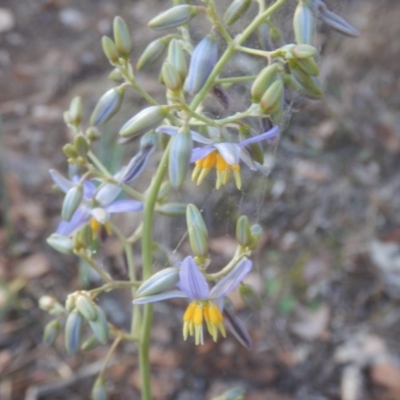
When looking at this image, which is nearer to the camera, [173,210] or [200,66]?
[200,66]

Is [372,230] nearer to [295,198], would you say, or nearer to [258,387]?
[295,198]

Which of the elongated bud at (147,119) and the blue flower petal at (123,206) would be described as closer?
the elongated bud at (147,119)

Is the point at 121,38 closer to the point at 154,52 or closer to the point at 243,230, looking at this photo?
the point at 154,52

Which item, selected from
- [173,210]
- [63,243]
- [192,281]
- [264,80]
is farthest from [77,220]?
[264,80]

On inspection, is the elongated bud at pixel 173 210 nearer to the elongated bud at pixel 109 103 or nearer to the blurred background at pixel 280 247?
the elongated bud at pixel 109 103

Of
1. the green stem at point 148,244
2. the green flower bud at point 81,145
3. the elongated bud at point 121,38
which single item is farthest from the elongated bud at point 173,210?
the elongated bud at point 121,38

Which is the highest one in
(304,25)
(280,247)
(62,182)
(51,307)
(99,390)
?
(304,25)

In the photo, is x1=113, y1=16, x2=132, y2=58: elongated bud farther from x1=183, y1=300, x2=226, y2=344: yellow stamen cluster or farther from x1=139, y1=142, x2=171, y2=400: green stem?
x1=183, y1=300, x2=226, y2=344: yellow stamen cluster
